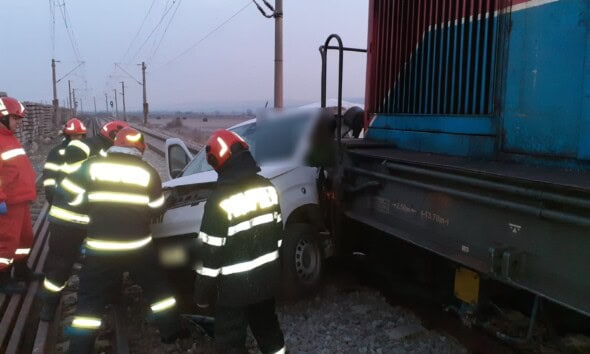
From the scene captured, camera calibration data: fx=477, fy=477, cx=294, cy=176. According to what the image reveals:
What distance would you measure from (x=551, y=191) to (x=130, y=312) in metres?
4.22

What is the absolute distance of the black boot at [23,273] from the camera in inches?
223

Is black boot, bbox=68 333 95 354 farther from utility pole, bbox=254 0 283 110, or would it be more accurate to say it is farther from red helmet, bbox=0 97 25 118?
utility pole, bbox=254 0 283 110

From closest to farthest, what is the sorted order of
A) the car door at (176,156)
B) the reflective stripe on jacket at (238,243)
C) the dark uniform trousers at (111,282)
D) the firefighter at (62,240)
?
the reflective stripe on jacket at (238,243) < the dark uniform trousers at (111,282) < the firefighter at (62,240) < the car door at (176,156)

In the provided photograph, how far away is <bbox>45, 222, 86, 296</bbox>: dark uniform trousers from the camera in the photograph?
15.9ft

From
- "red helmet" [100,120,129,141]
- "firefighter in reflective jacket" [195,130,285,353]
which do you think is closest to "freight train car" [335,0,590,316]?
"firefighter in reflective jacket" [195,130,285,353]

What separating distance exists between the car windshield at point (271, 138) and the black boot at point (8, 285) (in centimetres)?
229

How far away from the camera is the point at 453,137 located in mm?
4148

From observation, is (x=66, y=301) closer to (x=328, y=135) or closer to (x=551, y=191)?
(x=328, y=135)

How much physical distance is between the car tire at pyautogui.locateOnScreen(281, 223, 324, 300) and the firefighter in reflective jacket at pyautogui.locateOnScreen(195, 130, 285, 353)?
4.47 feet

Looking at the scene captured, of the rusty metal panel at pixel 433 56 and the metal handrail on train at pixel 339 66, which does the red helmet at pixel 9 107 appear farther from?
the rusty metal panel at pixel 433 56

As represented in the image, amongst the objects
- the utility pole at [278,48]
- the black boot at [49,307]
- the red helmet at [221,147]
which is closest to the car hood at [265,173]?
the black boot at [49,307]

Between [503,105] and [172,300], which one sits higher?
[503,105]

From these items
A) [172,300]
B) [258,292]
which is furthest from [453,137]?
[172,300]

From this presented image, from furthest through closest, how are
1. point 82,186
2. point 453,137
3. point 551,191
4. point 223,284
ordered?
point 82,186
point 453,137
point 223,284
point 551,191
